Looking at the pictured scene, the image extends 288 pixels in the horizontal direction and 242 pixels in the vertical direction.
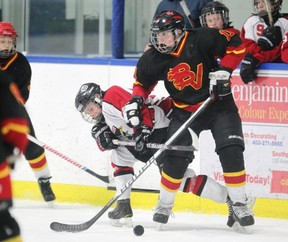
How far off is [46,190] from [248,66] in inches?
50.6

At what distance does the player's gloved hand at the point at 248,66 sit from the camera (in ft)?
16.1

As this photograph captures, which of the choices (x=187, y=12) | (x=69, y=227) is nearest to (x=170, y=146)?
(x=69, y=227)

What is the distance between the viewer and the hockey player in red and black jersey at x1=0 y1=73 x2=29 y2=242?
9.04 feet

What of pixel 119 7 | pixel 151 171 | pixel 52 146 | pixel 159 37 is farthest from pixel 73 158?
pixel 159 37

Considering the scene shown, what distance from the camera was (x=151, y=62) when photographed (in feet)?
14.9

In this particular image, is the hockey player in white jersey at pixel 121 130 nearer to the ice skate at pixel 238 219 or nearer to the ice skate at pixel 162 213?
the ice skate at pixel 238 219

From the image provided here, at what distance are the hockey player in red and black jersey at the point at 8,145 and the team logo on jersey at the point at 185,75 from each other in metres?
1.70

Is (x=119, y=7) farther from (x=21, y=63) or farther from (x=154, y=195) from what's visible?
(x=154, y=195)

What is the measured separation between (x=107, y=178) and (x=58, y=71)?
2.17ft

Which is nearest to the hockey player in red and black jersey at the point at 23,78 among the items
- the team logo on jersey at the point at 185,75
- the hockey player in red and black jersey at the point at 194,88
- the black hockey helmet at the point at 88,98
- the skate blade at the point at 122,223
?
the black hockey helmet at the point at 88,98

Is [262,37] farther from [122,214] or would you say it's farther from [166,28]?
[122,214]

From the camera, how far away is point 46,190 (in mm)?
5277

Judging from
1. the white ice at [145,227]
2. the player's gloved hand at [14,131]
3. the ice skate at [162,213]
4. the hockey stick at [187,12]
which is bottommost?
the white ice at [145,227]

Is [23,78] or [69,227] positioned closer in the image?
[69,227]
